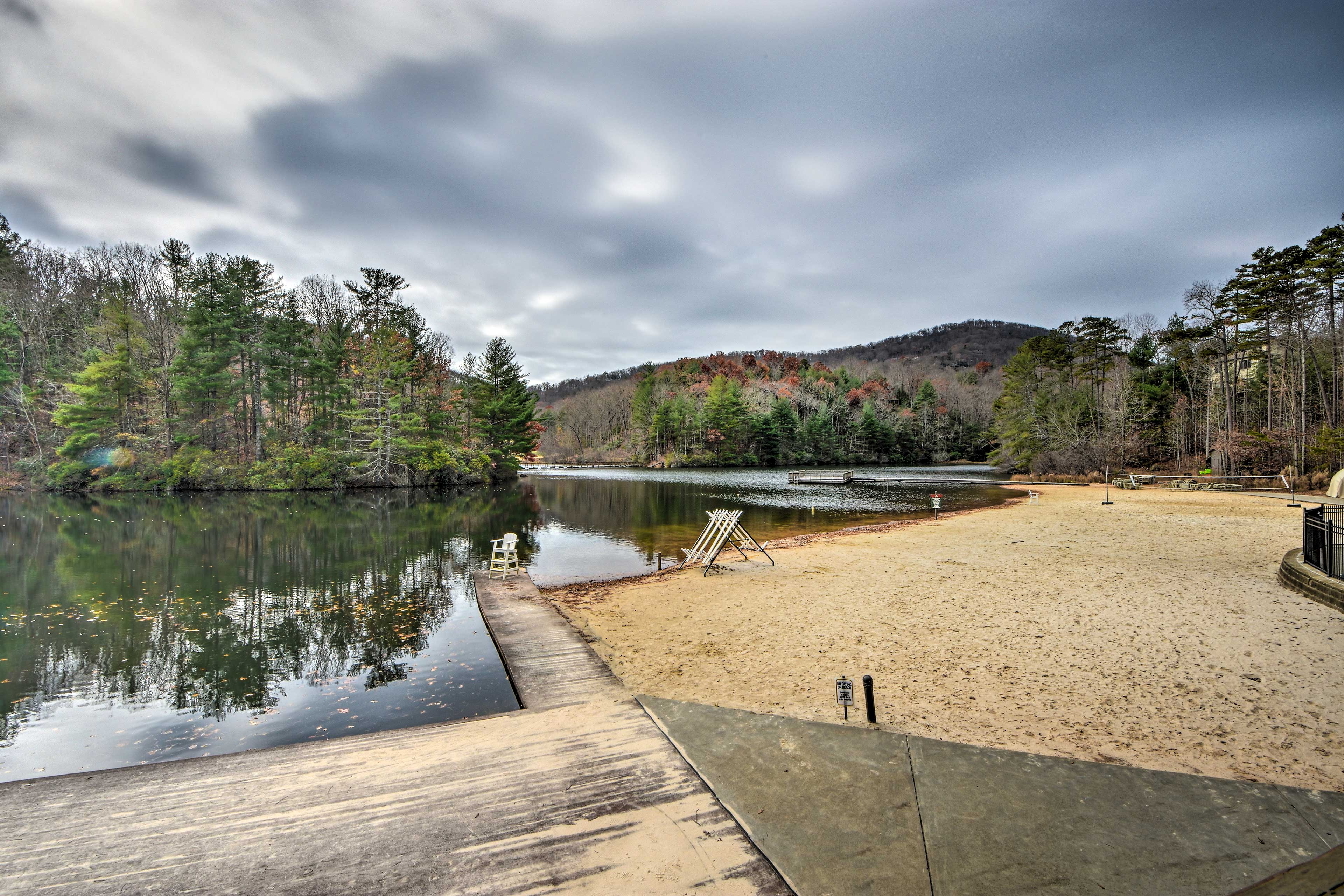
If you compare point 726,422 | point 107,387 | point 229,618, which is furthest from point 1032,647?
point 726,422

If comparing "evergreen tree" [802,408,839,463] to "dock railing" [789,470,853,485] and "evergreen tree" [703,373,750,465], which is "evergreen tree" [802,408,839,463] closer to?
"evergreen tree" [703,373,750,465]

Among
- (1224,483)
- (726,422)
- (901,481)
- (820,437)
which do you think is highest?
(726,422)

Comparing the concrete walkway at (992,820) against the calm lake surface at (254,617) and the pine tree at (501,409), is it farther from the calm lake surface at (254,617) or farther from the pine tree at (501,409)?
the pine tree at (501,409)

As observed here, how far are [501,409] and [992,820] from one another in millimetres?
46362

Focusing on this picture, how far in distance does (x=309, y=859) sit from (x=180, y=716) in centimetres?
468

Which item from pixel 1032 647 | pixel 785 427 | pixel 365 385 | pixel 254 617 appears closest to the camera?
pixel 1032 647

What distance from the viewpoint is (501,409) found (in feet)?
152

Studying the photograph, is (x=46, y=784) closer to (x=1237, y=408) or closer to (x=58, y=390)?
(x=58, y=390)

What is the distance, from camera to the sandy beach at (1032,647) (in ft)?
14.5

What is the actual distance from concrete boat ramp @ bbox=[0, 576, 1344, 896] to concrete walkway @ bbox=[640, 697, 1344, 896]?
13mm

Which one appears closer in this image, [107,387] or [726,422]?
[107,387]

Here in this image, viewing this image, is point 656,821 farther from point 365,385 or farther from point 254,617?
point 365,385

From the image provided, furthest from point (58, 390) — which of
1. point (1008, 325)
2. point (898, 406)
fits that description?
point (1008, 325)

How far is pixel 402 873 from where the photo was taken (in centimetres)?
286
